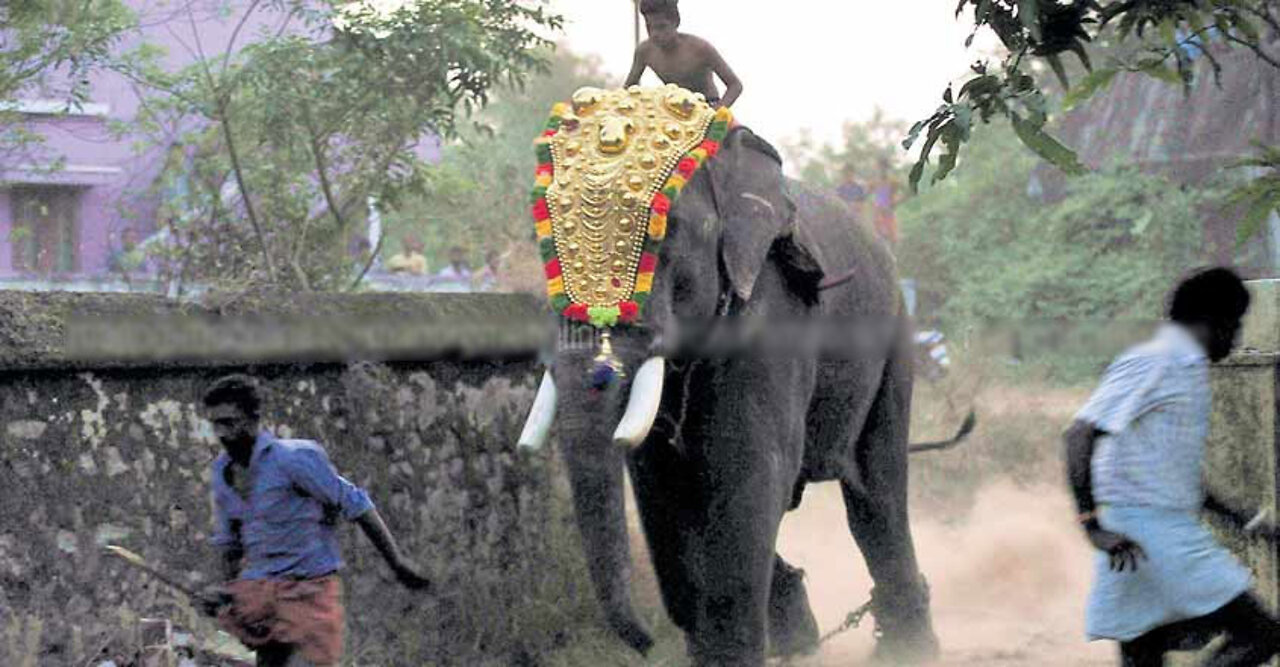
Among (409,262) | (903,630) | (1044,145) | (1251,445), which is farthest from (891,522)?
(409,262)

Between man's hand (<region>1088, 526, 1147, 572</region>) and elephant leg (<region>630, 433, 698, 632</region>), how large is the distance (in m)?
2.57

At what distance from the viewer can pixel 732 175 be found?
8133 mm

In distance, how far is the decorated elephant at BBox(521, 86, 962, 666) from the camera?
7316 mm

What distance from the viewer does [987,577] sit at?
41.9 feet

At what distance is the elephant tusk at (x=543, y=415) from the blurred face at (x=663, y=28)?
1915 millimetres

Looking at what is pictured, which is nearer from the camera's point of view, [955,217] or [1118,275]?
[1118,275]

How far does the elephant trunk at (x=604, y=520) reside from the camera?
7.18m

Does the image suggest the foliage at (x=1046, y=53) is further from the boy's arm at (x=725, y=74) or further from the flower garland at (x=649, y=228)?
the boy's arm at (x=725, y=74)

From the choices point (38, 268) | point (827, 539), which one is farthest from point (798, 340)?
point (38, 268)

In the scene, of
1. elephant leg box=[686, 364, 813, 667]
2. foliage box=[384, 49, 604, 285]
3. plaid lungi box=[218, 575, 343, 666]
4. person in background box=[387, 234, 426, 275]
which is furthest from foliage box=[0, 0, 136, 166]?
person in background box=[387, 234, 426, 275]

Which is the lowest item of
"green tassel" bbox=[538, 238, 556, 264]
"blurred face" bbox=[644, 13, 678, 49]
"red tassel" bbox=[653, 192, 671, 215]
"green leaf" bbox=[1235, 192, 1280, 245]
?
"green tassel" bbox=[538, 238, 556, 264]

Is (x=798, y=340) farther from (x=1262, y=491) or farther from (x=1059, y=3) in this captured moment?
(x=1059, y=3)

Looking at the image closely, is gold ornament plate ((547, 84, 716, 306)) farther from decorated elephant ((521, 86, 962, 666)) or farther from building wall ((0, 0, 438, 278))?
building wall ((0, 0, 438, 278))

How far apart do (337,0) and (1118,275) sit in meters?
15.2
